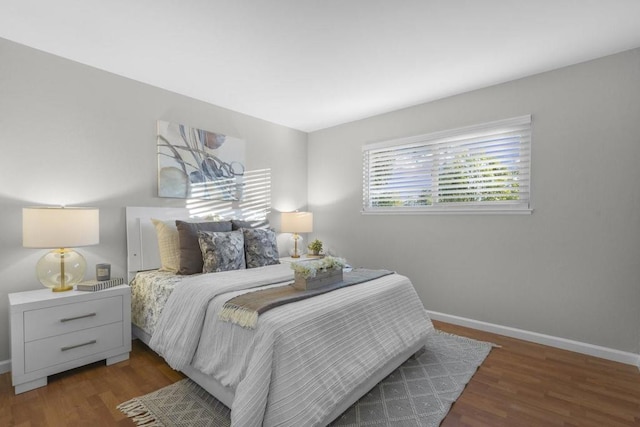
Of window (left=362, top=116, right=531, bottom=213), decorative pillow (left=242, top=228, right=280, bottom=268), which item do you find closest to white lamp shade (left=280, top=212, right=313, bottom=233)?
window (left=362, top=116, right=531, bottom=213)

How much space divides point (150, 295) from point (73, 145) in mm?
1418

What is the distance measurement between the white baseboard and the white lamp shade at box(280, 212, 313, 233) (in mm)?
1869

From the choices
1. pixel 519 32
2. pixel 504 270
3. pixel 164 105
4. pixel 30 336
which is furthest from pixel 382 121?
pixel 30 336

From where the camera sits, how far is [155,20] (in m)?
2.07

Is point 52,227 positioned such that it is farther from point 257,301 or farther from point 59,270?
point 257,301

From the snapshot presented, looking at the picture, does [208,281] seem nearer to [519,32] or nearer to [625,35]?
[519,32]

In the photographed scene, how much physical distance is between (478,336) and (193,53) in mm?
3561

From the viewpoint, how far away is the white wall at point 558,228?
2.49m

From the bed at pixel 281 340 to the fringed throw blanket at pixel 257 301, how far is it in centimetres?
4

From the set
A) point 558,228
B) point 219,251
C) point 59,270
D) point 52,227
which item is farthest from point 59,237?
point 558,228

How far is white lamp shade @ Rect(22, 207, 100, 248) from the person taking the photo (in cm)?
211

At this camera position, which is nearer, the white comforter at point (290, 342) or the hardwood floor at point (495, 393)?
the white comforter at point (290, 342)

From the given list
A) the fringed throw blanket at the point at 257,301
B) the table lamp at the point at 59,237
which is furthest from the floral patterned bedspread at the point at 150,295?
the fringed throw blanket at the point at 257,301

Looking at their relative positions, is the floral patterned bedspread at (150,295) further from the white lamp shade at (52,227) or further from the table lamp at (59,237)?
the white lamp shade at (52,227)
